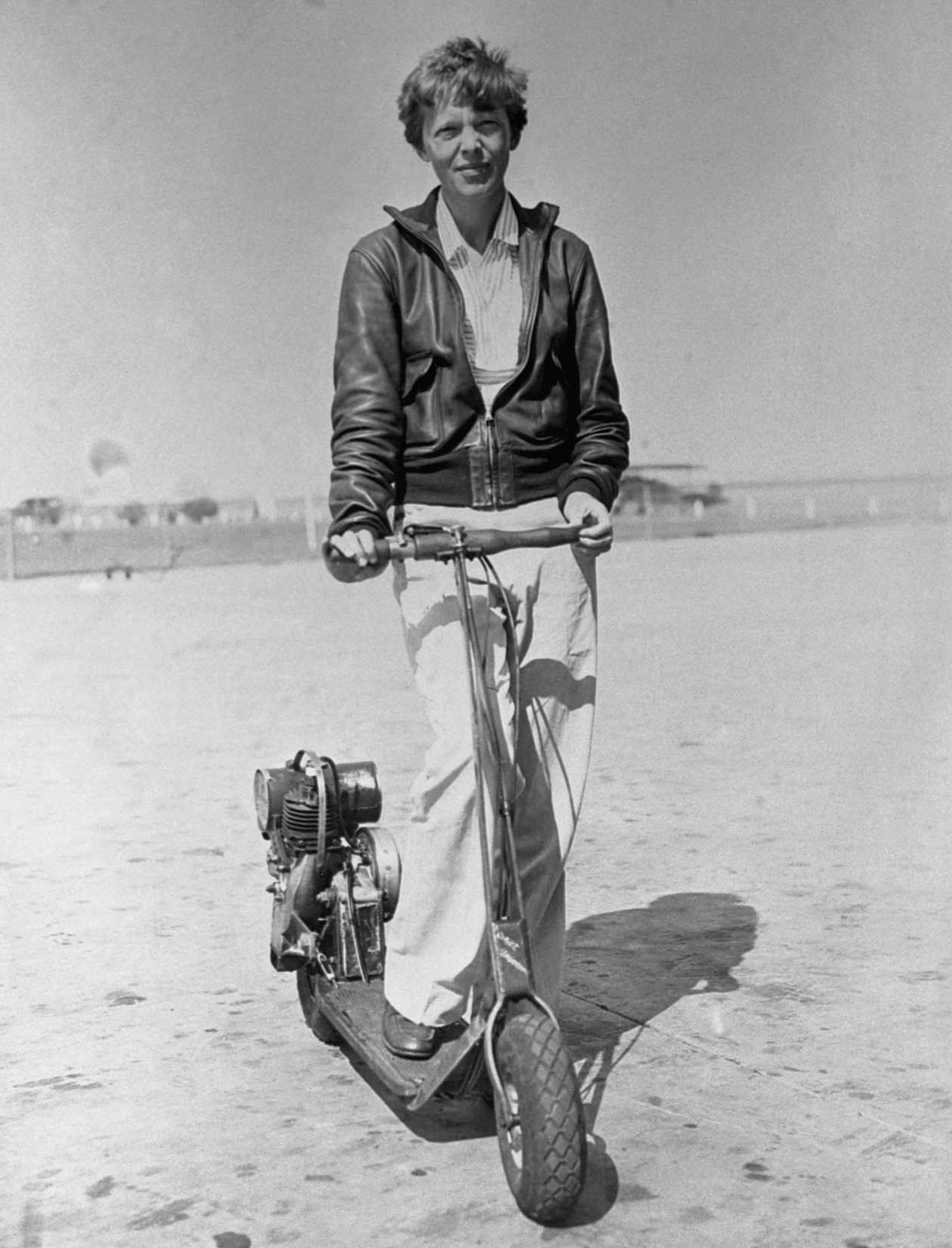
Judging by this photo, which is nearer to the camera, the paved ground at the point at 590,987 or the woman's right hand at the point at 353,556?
the paved ground at the point at 590,987

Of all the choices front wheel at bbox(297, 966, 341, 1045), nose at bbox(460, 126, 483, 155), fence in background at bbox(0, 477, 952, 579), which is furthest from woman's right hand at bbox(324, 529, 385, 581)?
fence in background at bbox(0, 477, 952, 579)

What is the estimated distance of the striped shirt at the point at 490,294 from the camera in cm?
323

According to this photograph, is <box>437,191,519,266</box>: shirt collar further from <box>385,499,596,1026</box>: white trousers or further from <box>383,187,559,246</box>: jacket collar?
<box>385,499,596,1026</box>: white trousers

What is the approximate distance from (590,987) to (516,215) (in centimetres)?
186

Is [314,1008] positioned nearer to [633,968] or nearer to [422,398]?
[633,968]

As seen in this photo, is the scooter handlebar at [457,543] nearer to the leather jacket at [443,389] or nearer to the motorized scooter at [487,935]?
the motorized scooter at [487,935]

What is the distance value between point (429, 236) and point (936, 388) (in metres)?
11.8

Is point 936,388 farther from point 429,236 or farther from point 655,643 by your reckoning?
point 429,236

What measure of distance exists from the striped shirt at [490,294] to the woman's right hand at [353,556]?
1.29 feet

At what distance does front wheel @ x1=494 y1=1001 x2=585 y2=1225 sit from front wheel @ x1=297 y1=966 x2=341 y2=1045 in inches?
36.3

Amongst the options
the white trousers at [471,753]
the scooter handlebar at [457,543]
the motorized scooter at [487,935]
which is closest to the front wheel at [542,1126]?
the motorized scooter at [487,935]

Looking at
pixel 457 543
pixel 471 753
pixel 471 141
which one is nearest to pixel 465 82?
pixel 471 141

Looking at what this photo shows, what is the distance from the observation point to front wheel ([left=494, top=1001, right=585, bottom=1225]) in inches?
104

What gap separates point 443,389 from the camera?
3.22m
